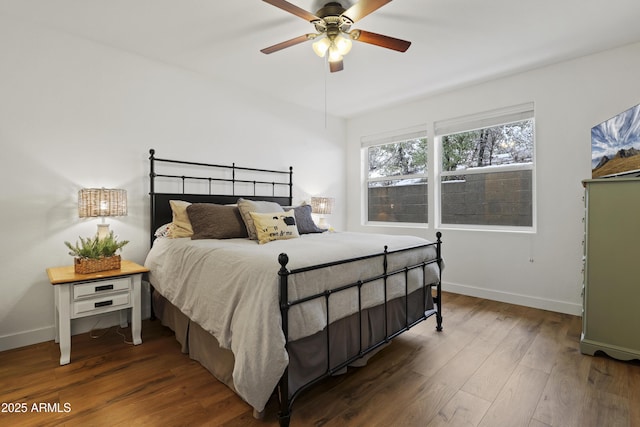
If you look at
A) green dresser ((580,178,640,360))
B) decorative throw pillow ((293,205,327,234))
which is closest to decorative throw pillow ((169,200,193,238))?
decorative throw pillow ((293,205,327,234))

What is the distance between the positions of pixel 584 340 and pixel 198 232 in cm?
303

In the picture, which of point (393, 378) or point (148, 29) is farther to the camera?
point (148, 29)

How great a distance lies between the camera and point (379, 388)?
6.08ft

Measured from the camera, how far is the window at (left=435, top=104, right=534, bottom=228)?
3467mm

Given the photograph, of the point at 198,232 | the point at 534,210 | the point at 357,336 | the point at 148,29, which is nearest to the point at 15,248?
the point at 198,232

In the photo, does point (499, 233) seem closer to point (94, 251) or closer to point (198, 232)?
point (198, 232)

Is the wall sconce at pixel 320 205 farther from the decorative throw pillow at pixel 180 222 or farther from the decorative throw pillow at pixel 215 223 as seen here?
the decorative throw pillow at pixel 180 222

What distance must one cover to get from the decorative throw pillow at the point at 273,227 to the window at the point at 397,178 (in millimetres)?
2247

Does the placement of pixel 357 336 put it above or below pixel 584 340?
above

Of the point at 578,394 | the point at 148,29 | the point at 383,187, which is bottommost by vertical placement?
the point at 578,394

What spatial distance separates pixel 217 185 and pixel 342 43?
2.07 m

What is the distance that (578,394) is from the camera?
179cm

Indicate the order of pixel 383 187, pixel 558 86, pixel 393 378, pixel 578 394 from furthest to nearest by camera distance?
1. pixel 383 187
2. pixel 558 86
3. pixel 393 378
4. pixel 578 394

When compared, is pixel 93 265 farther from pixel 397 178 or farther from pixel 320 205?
pixel 397 178
